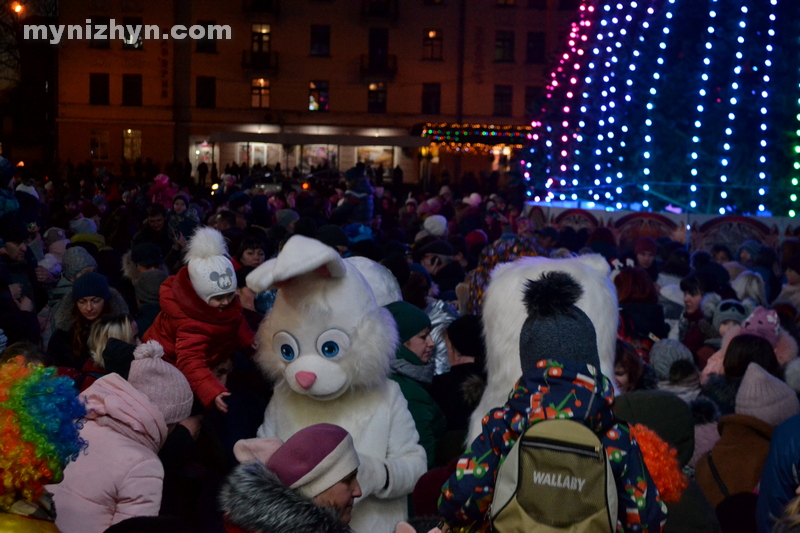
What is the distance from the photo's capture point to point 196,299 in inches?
172

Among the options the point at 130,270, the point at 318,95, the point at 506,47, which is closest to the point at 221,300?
the point at 130,270

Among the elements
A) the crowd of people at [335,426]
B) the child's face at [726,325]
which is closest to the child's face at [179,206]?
the crowd of people at [335,426]

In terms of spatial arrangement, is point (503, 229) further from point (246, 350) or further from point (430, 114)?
point (430, 114)

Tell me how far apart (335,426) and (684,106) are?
1488 cm

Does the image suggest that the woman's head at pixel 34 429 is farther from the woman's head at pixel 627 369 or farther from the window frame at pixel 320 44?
the window frame at pixel 320 44

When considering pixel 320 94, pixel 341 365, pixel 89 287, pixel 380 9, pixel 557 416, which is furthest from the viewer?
pixel 320 94

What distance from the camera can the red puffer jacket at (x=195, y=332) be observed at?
419 cm

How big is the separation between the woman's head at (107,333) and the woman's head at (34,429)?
1.74 m

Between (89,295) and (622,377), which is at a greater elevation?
(89,295)

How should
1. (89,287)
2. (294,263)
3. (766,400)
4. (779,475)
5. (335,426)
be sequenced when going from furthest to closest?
(89,287), (766,400), (294,263), (779,475), (335,426)

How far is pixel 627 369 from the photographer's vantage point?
172 inches

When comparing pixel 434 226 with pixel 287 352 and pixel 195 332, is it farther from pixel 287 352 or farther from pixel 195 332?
pixel 287 352

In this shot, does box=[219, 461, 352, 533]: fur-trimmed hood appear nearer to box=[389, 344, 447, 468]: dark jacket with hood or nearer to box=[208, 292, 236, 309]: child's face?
box=[389, 344, 447, 468]: dark jacket with hood

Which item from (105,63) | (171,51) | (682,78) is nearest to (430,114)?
(171,51)
